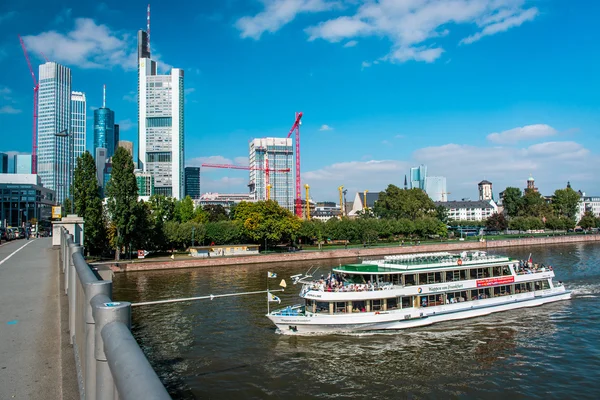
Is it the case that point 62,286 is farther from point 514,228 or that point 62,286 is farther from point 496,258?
point 514,228

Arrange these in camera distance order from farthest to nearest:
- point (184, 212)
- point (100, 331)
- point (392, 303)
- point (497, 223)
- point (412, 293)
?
point (497, 223) → point (184, 212) → point (412, 293) → point (392, 303) → point (100, 331)

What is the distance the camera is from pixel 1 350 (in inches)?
338

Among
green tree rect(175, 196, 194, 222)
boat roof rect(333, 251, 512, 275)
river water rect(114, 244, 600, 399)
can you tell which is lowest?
river water rect(114, 244, 600, 399)

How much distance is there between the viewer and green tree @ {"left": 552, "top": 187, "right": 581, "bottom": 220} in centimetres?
16500

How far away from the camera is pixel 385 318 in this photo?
1265 inches

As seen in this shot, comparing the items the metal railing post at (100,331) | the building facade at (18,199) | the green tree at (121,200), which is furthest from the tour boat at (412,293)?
the building facade at (18,199)

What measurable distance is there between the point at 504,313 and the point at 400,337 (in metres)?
12.4

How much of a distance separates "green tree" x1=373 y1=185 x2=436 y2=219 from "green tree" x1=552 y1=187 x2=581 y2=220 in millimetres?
60426

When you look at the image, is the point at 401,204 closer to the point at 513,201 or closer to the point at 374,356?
the point at 513,201

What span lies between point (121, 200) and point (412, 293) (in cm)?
5071

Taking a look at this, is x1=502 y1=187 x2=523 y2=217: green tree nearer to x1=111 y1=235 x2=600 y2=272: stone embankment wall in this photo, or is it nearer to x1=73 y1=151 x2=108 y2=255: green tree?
x1=111 y1=235 x2=600 y2=272: stone embankment wall

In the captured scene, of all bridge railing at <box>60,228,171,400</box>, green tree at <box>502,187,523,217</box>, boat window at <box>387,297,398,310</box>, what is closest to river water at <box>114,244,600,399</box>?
boat window at <box>387,297,398,310</box>

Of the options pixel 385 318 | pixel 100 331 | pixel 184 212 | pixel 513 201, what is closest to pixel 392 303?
pixel 385 318

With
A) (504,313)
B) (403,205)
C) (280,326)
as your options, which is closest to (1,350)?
A: (280,326)
